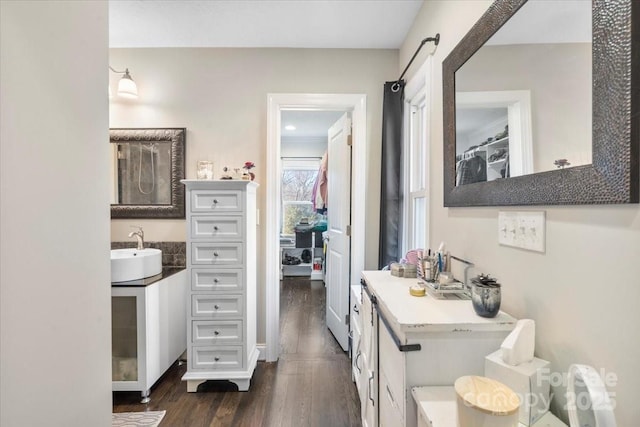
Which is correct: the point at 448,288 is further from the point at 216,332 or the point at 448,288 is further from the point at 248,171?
the point at 248,171

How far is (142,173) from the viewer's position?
2518mm

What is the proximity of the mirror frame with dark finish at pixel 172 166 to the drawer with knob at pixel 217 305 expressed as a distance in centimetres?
82

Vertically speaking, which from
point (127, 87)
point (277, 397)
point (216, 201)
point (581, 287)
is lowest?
point (277, 397)

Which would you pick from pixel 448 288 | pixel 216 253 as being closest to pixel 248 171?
pixel 216 253

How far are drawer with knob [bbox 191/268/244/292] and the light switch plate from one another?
1.61m

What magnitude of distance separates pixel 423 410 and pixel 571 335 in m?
0.44

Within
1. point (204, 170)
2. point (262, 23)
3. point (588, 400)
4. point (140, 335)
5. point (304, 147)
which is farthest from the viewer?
point (304, 147)

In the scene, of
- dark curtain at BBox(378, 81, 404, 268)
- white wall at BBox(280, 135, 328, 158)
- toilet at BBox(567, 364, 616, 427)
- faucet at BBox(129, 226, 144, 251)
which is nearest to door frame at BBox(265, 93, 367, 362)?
dark curtain at BBox(378, 81, 404, 268)

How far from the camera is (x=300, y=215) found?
18.4ft

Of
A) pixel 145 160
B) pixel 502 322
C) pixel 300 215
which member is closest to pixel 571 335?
pixel 502 322

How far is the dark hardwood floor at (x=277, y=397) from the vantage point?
1.80 meters

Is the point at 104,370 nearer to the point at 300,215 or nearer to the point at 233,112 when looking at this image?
the point at 233,112

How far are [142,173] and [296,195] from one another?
3.21 meters

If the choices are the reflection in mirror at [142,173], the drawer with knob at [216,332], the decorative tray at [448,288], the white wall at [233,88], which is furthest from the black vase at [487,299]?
the reflection in mirror at [142,173]
